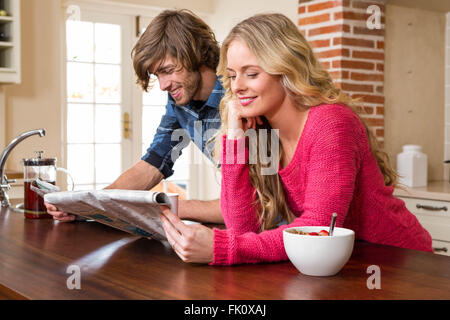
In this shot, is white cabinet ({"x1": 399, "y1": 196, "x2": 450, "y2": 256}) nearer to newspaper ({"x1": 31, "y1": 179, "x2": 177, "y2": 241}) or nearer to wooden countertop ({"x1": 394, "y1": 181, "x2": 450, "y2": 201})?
wooden countertop ({"x1": 394, "y1": 181, "x2": 450, "y2": 201})

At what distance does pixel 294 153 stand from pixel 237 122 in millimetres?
186

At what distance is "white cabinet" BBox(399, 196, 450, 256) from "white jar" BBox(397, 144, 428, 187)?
0.29 m

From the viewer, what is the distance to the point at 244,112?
1.54 m

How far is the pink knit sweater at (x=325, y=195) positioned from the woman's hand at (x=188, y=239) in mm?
20

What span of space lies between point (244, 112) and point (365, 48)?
101 inches

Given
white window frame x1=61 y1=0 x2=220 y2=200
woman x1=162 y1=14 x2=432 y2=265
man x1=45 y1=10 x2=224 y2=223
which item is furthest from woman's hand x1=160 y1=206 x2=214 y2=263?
white window frame x1=61 y1=0 x2=220 y2=200

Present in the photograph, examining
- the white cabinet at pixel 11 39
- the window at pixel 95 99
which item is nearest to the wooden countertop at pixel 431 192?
the window at pixel 95 99

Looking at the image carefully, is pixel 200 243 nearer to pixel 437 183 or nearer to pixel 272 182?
pixel 272 182

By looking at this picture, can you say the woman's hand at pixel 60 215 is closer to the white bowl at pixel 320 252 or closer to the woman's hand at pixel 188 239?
the woman's hand at pixel 188 239

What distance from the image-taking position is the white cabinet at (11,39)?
411 cm

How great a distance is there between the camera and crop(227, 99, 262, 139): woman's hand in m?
1.61

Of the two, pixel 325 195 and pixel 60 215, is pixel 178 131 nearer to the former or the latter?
pixel 60 215

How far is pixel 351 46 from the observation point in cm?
381
